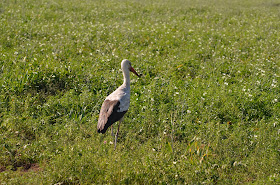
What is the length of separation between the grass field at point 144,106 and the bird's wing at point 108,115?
35 cm

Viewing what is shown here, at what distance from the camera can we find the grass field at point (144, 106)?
4.75 m

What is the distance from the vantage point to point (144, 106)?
22.0 feet

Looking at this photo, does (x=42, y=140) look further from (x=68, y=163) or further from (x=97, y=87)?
(x=97, y=87)

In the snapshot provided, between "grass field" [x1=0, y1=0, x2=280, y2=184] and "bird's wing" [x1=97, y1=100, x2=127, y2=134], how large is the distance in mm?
354

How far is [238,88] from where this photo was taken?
7680mm

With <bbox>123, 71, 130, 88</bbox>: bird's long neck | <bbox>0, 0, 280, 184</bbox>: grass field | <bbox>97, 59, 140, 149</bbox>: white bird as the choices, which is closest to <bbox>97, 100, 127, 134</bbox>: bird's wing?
<bbox>97, 59, 140, 149</bbox>: white bird

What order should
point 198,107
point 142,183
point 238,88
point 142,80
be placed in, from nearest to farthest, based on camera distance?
point 142,183
point 198,107
point 238,88
point 142,80

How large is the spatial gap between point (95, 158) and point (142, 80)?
389 centimetres

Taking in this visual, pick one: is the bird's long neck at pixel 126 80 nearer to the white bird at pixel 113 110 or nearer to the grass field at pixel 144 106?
the white bird at pixel 113 110

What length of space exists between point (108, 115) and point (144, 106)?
4.45 ft

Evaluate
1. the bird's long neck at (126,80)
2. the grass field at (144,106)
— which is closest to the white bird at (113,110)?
the bird's long neck at (126,80)

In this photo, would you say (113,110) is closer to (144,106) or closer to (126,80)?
(126,80)

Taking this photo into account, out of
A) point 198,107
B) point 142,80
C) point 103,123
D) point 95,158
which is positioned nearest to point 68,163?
point 95,158

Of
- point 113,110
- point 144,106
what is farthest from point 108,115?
point 144,106
